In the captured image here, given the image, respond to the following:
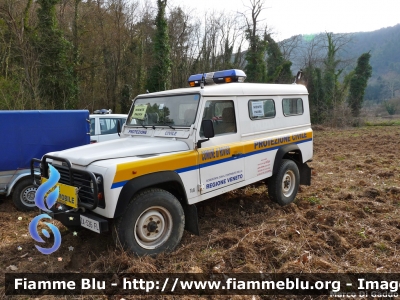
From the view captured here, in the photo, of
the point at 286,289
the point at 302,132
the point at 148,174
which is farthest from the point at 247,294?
the point at 302,132

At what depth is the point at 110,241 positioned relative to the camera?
14.0 ft

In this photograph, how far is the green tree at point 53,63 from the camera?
15.8 meters

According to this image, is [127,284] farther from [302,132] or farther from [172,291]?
[302,132]

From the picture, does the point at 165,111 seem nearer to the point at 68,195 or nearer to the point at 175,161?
the point at 175,161

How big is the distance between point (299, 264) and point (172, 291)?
1.53m

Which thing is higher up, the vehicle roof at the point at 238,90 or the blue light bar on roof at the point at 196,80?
the blue light bar on roof at the point at 196,80

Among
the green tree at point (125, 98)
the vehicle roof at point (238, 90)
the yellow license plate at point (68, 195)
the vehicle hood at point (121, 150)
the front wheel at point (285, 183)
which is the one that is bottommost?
the front wheel at point (285, 183)

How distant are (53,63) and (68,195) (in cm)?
1533

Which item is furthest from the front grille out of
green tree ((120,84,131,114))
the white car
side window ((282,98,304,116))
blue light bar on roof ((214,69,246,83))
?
green tree ((120,84,131,114))

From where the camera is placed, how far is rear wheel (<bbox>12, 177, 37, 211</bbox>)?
5.84 m

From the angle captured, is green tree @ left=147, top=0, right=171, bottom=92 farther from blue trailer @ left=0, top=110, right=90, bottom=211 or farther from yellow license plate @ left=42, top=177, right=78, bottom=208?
Result: yellow license plate @ left=42, top=177, right=78, bottom=208

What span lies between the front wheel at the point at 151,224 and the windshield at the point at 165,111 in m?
1.20

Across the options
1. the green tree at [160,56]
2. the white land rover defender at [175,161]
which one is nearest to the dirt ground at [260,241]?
the white land rover defender at [175,161]

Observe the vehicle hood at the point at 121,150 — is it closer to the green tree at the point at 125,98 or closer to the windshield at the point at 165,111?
the windshield at the point at 165,111
